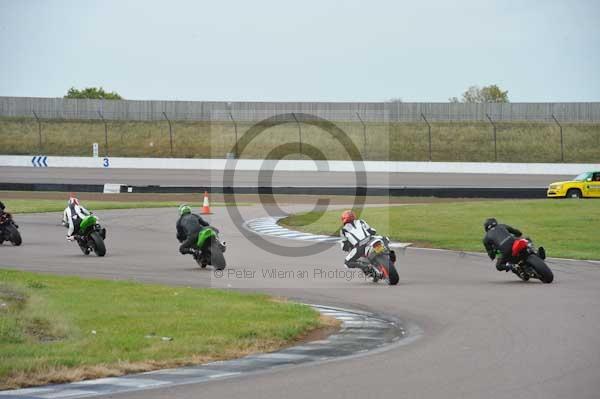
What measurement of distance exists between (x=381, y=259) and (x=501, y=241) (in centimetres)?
205

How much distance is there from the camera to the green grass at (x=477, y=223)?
25562 mm

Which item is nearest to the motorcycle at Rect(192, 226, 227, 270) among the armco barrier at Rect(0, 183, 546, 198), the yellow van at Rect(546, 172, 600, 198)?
the armco barrier at Rect(0, 183, 546, 198)

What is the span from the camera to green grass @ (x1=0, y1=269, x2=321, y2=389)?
32.4ft

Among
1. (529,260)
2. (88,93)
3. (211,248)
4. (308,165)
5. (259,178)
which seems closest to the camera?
(529,260)

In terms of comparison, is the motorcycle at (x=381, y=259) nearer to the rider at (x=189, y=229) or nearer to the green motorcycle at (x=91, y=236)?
the rider at (x=189, y=229)

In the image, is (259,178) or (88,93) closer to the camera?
(259,178)

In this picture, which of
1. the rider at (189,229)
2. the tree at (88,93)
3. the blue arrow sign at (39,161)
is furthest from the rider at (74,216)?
the tree at (88,93)

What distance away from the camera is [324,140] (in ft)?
233

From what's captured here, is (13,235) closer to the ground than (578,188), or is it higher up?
closer to the ground

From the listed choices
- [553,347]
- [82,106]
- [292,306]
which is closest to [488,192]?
[292,306]

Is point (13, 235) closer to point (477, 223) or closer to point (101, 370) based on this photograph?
point (477, 223)

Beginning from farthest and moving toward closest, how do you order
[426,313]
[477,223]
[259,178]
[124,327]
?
[259,178] < [477,223] < [426,313] < [124,327]

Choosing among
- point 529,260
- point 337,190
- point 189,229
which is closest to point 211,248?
point 189,229

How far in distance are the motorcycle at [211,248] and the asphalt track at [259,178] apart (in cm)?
3035
